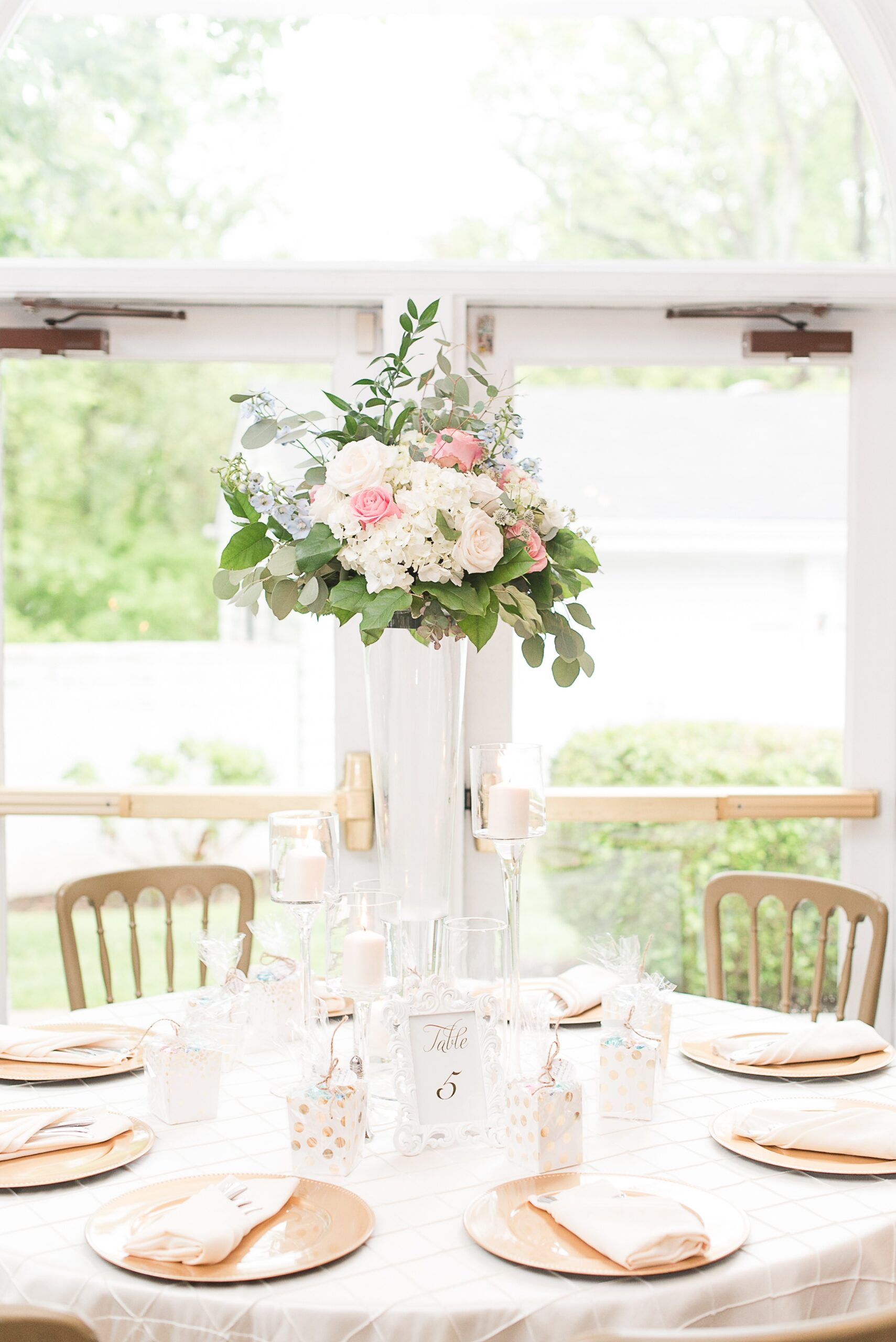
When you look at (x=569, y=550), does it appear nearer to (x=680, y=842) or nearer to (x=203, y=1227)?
→ (x=203, y=1227)

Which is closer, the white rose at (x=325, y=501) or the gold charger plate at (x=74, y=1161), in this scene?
the gold charger plate at (x=74, y=1161)

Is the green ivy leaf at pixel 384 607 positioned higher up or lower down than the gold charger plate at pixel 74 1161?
higher up

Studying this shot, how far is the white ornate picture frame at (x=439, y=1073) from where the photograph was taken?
140 cm

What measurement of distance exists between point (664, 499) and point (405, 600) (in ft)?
5.30

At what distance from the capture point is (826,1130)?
140 cm

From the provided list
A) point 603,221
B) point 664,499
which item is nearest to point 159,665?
point 664,499

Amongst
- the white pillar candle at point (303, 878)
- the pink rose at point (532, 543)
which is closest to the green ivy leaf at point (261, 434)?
the pink rose at point (532, 543)

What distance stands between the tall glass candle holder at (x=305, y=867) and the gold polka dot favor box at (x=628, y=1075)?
0.37m

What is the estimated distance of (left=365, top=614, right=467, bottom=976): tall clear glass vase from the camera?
168 cm

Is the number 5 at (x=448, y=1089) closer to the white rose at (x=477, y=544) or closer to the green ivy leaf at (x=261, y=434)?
the white rose at (x=477, y=544)

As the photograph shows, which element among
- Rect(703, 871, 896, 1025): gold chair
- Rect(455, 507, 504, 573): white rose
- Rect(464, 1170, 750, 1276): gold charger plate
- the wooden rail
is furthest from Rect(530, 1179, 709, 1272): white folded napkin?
the wooden rail

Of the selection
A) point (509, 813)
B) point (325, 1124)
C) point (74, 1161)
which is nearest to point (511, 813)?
point (509, 813)

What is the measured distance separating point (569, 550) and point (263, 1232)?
3.12ft

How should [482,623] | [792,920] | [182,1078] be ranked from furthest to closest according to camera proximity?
[792,920] < [482,623] < [182,1078]
